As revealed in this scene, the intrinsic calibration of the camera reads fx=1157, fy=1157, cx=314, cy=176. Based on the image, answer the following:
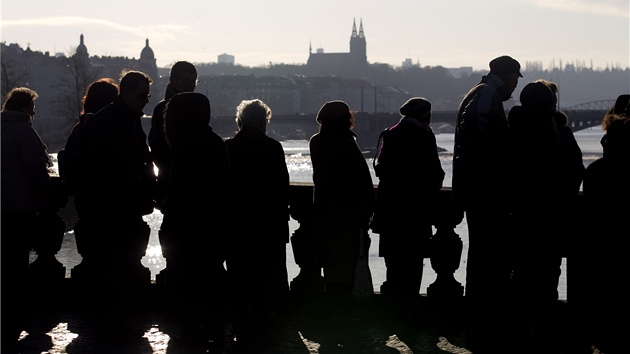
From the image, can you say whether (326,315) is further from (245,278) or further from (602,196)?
(602,196)

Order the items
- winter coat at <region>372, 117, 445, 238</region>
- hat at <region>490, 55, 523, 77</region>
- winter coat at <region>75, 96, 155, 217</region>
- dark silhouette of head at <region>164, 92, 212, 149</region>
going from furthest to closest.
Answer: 1. winter coat at <region>372, 117, 445, 238</region>
2. hat at <region>490, 55, 523, 77</region>
3. winter coat at <region>75, 96, 155, 217</region>
4. dark silhouette of head at <region>164, 92, 212, 149</region>

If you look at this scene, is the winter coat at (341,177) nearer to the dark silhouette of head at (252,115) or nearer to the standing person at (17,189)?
the dark silhouette of head at (252,115)

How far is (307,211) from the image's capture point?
275 inches

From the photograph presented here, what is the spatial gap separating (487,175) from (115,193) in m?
1.95

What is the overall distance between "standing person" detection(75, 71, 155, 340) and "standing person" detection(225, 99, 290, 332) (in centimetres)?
59

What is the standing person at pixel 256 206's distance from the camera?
647 cm

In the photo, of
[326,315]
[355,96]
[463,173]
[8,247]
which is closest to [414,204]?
[463,173]

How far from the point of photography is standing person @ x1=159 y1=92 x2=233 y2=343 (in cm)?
577

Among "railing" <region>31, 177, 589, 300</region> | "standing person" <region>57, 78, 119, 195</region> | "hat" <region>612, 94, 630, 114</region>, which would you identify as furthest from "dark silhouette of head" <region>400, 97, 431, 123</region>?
"standing person" <region>57, 78, 119, 195</region>

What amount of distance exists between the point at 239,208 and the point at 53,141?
7094 centimetres

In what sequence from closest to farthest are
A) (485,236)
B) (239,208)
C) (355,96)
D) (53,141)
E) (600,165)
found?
(600,165) → (485,236) → (239,208) → (53,141) → (355,96)

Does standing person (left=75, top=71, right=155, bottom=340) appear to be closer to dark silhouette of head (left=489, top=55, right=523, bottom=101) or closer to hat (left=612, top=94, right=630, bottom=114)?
dark silhouette of head (left=489, top=55, right=523, bottom=101)

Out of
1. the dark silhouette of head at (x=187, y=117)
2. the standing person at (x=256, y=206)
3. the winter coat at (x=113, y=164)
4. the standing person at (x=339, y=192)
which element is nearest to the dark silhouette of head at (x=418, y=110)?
the standing person at (x=339, y=192)

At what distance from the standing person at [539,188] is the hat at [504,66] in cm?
26
